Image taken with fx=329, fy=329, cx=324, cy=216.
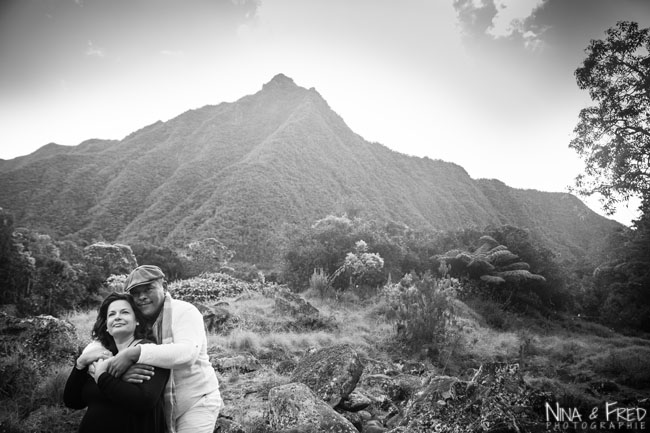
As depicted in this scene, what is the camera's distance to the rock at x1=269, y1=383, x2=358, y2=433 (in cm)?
275

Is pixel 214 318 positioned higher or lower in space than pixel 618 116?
lower

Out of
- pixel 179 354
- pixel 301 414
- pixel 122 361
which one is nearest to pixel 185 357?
pixel 179 354

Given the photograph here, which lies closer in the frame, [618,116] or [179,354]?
[179,354]

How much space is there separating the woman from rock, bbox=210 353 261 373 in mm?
3024

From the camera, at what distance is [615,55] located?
8117 millimetres

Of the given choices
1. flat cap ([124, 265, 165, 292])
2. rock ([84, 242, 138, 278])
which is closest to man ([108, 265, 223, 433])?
flat cap ([124, 265, 165, 292])

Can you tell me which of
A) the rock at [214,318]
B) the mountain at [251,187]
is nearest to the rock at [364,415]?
the rock at [214,318]

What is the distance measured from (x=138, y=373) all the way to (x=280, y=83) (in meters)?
104

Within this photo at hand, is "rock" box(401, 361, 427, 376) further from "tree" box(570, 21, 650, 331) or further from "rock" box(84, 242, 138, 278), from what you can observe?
"rock" box(84, 242, 138, 278)

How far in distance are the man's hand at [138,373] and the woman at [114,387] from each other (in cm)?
3

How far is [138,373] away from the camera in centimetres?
179

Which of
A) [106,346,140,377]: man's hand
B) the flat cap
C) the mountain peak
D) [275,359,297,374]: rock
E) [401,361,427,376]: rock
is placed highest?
the mountain peak

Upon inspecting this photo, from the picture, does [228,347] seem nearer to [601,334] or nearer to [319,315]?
[319,315]

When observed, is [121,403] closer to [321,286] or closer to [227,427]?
[227,427]
